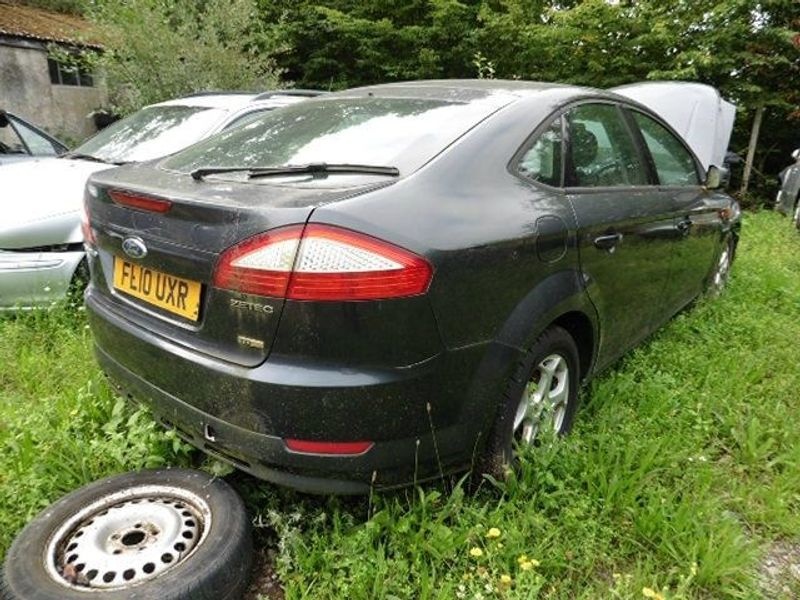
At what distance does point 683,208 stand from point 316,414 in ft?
8.26

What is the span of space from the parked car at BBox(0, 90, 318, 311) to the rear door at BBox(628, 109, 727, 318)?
3.08 m

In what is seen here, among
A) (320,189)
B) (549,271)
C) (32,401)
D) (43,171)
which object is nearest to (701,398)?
(549,271)

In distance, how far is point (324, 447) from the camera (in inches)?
67.4

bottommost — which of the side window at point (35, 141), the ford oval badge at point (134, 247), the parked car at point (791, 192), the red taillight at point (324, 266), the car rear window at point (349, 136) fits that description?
the parked car at point (791, 192)

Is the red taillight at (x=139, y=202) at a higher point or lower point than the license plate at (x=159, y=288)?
higher

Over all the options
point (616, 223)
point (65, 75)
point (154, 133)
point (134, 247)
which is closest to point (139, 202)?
point (134, 247)

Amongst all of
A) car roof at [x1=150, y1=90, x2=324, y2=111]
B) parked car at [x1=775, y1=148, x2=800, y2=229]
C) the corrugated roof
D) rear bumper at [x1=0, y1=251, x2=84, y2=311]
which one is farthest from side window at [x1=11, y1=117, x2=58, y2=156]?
parked car at [x1=775, y1=148, x2=800, y2=229]

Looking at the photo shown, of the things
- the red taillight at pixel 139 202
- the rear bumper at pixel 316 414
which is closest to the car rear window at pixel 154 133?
the red taillight at pixel 139 202

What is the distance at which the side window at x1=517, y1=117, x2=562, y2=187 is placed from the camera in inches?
85.4

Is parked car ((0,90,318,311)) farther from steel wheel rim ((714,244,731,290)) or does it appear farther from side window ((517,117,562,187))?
steel wheel rim ((714,244,731,290))

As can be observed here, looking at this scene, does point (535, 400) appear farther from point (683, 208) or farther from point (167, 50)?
point (167, 50)

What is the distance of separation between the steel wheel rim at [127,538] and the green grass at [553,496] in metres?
0.24

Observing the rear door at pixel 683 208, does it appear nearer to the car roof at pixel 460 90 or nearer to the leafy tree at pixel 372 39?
the car roof at pixel 460 90

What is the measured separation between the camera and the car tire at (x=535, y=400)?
2.07m
